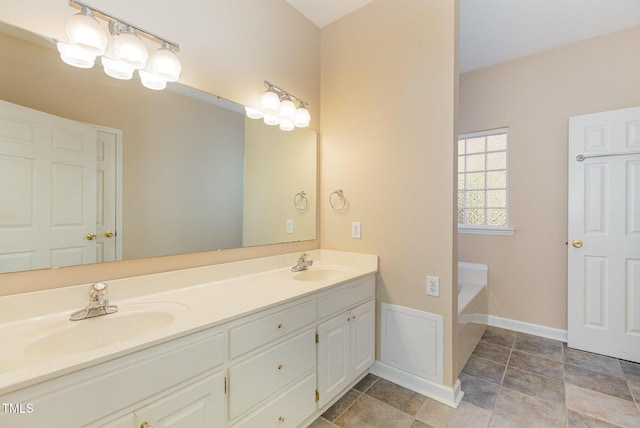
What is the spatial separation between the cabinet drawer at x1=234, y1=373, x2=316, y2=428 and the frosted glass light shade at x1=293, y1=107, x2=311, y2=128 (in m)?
1.66

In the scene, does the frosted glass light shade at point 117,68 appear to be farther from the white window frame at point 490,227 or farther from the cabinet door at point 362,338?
the white window frame at point 490,227

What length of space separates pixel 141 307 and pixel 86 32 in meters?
1.15

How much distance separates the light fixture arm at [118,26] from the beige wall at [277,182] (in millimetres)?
603

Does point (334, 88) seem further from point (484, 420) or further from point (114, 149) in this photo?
point (484, 420)

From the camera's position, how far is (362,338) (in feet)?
6.25

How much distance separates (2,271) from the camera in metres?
1.01

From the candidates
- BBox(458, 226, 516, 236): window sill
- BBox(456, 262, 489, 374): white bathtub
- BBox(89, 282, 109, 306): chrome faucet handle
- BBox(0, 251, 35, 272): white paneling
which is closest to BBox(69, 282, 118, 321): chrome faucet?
BBox(89, 282, 109, 306): chrome faucet handle

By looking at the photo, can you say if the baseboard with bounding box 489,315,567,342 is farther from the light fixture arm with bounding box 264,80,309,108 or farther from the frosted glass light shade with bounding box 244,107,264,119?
the frosted glass light shade with bounding box 244,107,264,119

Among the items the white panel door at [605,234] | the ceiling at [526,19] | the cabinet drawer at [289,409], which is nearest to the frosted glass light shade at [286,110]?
the ceiling at [526,19]

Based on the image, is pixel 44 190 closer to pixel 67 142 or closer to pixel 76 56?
pixel 67 142

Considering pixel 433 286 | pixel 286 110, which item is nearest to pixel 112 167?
pixel 286 110

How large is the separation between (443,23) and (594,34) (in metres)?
1.80

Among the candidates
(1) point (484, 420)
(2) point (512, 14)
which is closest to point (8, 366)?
(1) point (484, 420)

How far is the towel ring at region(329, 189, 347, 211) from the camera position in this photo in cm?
222
